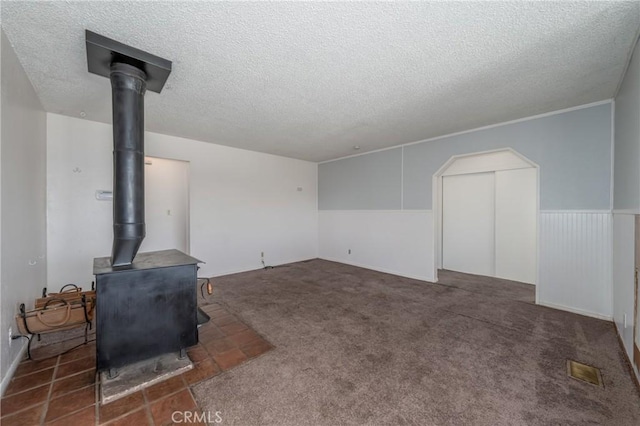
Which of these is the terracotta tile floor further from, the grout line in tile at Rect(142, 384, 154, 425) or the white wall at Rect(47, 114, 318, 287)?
the white wall at Rect(47, 114, 318, 287)

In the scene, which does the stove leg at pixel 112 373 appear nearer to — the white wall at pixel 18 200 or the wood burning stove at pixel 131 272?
the wood burning stove at pixel 131 272

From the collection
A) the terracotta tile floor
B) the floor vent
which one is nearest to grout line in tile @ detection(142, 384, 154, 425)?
the terracotta tile floor

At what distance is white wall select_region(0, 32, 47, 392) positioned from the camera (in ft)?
6.26

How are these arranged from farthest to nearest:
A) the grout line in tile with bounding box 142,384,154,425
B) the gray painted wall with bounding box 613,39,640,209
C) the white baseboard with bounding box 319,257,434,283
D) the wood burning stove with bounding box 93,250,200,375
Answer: the white baseboard with bounding box 319,257,434,283 < the gray painted wall with bounding box 613,39,640,209 < the wood burning stove with bounding box 93,250,200,375 < the grout line in tile with bounding box 142,384,154,425

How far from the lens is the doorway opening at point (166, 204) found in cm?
479

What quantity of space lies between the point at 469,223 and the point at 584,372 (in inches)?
140

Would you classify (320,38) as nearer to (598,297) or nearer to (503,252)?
(598,297)

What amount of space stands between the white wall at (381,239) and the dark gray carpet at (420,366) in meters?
1.18

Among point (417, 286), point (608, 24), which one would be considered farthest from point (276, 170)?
point (608, 24)

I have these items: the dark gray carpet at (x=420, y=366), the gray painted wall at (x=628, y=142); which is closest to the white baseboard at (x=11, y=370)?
the dark gray carpet at (x=420, y=366)

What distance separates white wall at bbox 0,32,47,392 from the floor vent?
4.40 meters

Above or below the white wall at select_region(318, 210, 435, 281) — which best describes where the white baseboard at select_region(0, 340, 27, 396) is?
below

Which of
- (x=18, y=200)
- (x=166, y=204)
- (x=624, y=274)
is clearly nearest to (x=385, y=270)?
(x=624, y=274)

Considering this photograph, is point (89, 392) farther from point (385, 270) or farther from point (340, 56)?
point (385, 270)
